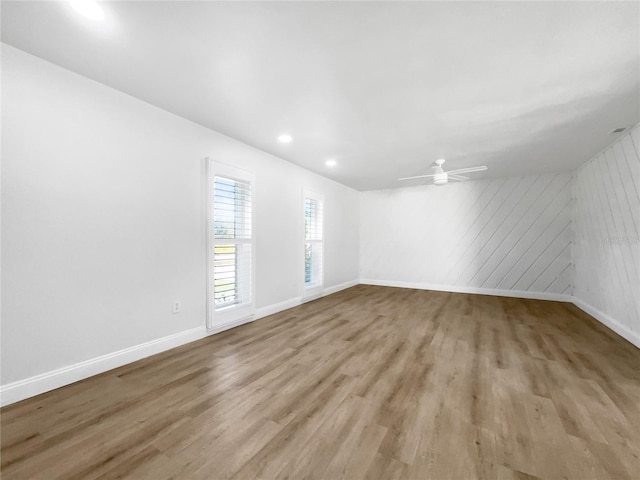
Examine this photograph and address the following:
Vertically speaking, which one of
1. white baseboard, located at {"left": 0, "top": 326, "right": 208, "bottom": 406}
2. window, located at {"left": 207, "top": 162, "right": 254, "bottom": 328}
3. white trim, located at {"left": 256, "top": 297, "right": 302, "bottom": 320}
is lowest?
white baseboard, located at {"left": 0, "top": 326, "right": 208, "bottom": 406}

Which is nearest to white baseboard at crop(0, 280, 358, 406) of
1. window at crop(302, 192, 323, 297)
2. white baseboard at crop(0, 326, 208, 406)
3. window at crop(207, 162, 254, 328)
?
white baseboard at crop(0, 326, 208, 406)

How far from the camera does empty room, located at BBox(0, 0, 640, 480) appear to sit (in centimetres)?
152

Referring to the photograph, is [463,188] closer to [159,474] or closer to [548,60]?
[548,60]

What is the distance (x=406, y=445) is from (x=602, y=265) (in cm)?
449

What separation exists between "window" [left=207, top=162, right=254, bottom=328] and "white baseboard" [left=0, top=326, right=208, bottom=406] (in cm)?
50

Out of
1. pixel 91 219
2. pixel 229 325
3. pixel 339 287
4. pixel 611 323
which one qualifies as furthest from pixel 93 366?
pixel 611 323

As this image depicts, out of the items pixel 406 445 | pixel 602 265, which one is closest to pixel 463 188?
pixel 602 265

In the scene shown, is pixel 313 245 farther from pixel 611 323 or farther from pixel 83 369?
pixel 611 323

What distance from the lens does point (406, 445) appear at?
1.52 metres

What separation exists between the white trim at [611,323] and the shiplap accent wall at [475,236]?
0.75 meters

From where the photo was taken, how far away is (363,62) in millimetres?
1980

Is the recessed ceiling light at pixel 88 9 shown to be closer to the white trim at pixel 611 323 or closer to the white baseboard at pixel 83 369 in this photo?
the white baseboard at pixel 83 369

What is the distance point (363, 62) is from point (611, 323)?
4.65m

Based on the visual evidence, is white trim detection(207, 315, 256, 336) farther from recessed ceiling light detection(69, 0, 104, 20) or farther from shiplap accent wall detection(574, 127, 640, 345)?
shiplap accent wall detection(574, 127, 640, 345)
